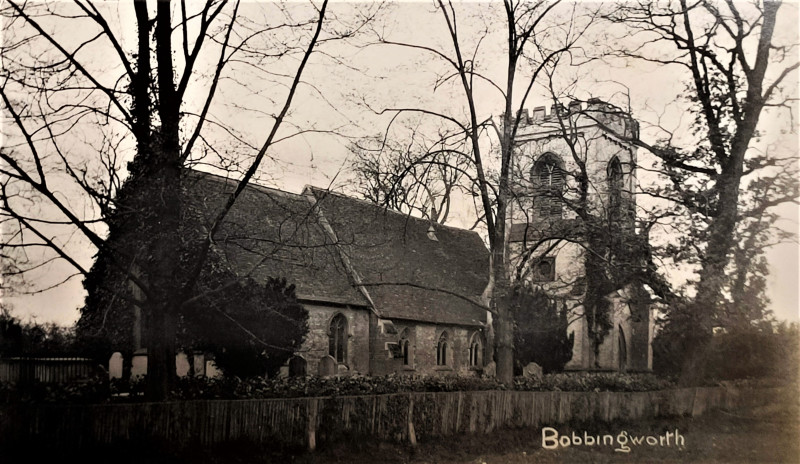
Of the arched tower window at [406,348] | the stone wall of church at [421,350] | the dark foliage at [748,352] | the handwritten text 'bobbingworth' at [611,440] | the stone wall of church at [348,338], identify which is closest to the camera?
the handwritten text 'bobbingworth' at [611,440]

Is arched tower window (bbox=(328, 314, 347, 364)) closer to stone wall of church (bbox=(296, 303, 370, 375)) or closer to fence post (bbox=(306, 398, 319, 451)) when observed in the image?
stone wall of church (bbox=(296, 303, 370, 375))

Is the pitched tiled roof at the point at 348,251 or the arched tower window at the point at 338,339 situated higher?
the pitched tiled roof at the point at 348,251

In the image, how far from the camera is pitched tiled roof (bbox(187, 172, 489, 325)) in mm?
12750

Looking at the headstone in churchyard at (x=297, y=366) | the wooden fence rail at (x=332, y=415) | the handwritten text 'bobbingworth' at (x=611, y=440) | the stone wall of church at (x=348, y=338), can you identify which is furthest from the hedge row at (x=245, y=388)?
the stone wall of church at (x=348, y=338)

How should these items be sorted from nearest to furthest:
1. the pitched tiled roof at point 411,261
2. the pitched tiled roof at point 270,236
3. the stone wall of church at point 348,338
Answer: the pitched tiled roof at point 270,236, the pitched tiled roof at point 411,261, the stone wall of church at point 348,338

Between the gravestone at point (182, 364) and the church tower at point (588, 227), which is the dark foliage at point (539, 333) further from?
the gravestone at point (182, 364)

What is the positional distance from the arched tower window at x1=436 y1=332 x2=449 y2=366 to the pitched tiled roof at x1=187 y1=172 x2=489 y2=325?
74 cm

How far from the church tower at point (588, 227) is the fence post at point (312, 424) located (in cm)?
716

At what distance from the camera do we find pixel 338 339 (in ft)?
73.0

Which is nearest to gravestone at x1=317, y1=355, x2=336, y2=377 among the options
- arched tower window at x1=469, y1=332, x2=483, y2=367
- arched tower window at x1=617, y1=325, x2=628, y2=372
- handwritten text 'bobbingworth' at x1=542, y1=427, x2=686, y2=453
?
handwritten text 'bobbingworth' at x1=542, y1=427, x2=686, y2=453

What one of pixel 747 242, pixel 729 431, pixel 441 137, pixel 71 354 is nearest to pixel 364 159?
pixel 441 137

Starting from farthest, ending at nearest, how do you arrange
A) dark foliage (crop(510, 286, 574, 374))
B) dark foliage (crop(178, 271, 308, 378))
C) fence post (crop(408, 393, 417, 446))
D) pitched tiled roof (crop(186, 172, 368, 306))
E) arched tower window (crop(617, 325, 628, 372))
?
arched tower window (crop(617, 325, 628, 372)) → dark foliage (crop(510, 286, 574, 374)) → fence post (crop(408, 393, 417, 446)) → dark foliage (crop(178, 271, 308, 378)) → pitched tiled roof (crop(186, 172, 368, 306))

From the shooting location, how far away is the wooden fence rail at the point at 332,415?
8875mm

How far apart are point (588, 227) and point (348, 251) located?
6385mm
